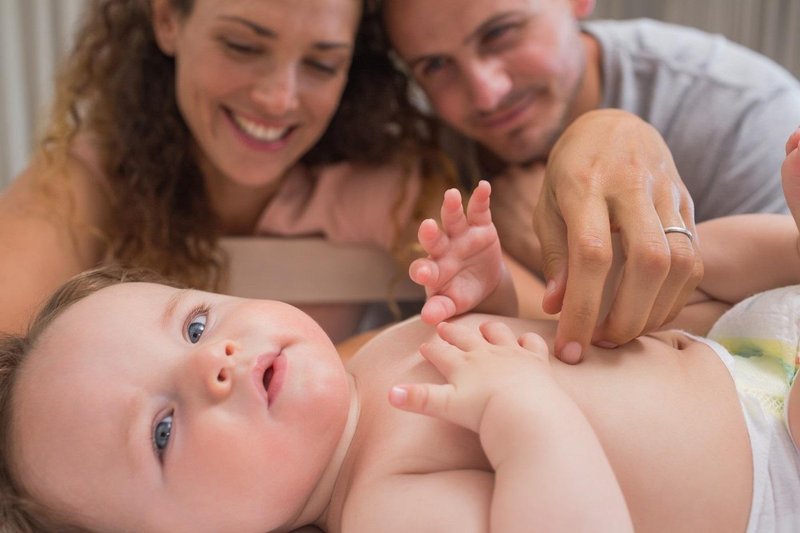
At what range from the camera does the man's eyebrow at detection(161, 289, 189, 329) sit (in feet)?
3.36

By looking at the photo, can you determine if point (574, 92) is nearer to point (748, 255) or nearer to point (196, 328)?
point (748, 255)

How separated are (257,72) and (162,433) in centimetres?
88

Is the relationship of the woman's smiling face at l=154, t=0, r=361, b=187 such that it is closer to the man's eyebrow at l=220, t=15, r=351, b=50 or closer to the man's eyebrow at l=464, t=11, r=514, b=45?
Answer: the man's eyebrow at l=220, t=15, r=351, b=50

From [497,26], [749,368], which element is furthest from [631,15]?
[749,368]

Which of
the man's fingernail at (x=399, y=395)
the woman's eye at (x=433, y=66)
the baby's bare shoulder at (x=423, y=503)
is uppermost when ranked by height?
the woman's eye at (x=433, y=66)

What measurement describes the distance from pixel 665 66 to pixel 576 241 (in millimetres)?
1051

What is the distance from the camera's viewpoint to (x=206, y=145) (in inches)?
67.9

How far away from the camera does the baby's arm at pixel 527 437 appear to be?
2.56ft

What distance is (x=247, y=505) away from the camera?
935mm

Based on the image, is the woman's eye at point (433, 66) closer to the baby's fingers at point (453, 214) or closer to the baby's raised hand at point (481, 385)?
the baby's fingers at point (453, 214)

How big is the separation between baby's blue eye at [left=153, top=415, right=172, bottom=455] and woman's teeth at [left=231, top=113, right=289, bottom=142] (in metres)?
0.86

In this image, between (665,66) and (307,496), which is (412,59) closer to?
(665,66)

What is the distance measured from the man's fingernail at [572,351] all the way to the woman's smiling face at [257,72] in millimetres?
850

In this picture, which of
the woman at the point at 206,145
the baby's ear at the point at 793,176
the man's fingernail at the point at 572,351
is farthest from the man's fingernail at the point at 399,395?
the woman at the point at 206,145
